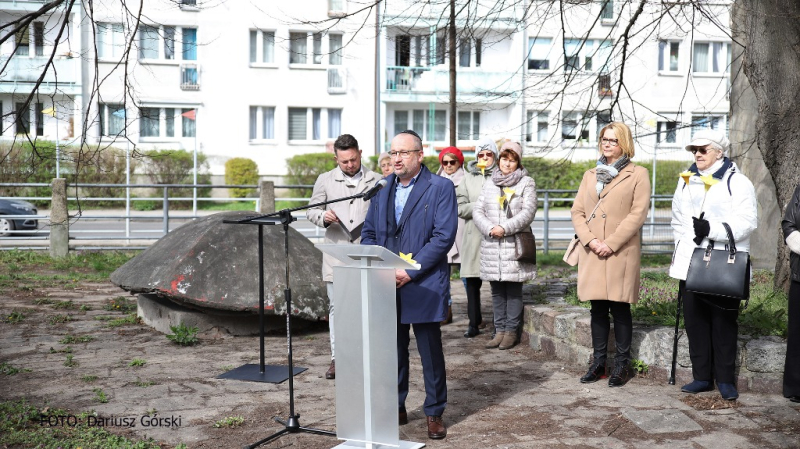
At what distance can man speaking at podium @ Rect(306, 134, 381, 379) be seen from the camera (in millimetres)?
6871

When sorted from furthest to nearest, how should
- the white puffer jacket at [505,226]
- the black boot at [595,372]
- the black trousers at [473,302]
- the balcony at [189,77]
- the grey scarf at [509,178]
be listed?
the balcony at [189,77]
the black trousers at [473,302]
the grey scarf at [509,178]
the white puffer jacket at [505,226]
the black boot at [595,372]

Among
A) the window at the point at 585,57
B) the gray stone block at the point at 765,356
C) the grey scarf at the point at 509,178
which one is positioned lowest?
the gray stone block at the point at 765,356

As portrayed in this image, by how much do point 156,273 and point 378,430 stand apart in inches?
165

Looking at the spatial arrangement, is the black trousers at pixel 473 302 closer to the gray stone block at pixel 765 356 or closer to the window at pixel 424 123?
the gray stone block at pixel 765 356

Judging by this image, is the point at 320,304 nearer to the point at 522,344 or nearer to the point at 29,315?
the point at 522,344

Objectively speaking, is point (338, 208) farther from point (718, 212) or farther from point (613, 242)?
point (718, 212)

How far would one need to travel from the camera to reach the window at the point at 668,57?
3588 centimetres

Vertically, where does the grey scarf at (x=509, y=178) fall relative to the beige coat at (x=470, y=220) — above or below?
above

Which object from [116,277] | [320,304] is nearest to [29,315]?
[116,277]

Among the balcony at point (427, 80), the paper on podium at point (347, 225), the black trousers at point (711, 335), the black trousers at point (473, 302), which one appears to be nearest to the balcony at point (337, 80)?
the balcony at point (427, 80)

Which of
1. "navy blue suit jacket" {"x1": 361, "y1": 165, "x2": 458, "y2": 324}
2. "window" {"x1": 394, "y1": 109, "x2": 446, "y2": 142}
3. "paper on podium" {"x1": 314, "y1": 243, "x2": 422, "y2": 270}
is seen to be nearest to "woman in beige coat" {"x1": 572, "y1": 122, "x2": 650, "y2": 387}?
"navy blue suit jacket" {"x1": 361, "y1": 165, "x2": 458, "y2": 324}

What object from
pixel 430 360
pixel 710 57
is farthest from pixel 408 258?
pixel 710 57

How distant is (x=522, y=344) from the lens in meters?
8.21

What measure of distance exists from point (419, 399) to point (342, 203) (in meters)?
1.77
